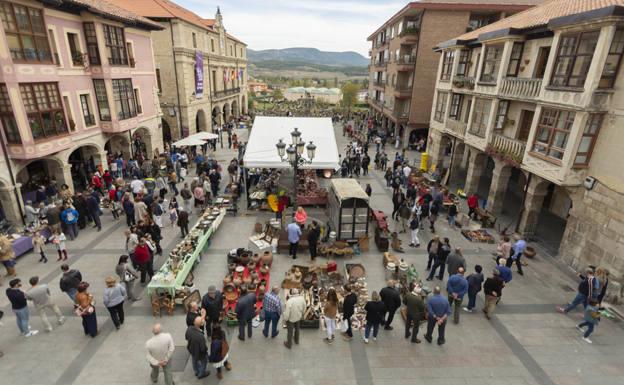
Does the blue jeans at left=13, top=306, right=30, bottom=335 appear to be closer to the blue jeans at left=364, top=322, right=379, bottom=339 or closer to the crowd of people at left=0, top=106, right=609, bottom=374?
the crowd of people at left=0, top=106, right=609, bottom=374

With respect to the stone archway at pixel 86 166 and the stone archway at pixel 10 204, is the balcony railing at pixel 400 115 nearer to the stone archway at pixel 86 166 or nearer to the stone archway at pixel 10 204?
the stone archway at pixel 86 166

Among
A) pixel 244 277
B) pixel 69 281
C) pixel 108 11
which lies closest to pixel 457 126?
pixel 244 277

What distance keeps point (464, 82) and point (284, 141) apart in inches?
461

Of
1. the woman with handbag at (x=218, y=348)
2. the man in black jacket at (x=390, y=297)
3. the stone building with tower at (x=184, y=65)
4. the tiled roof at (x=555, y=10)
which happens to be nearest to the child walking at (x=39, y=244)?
the woman with handbag at (x=218, y=348)

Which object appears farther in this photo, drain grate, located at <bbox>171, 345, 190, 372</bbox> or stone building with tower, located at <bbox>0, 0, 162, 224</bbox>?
stone building with tower, located at <bbox>0, 0, 162, 224</bbox>

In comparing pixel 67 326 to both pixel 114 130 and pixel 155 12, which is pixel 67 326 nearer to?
pixel 114 130

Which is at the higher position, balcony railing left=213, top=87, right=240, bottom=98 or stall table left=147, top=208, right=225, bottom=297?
balcony railing left=213, top=87, right=240, bottom=98

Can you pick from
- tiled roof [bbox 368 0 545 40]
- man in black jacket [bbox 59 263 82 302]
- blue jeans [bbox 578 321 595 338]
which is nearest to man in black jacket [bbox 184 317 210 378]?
man in black jacket [bbox 59 263 82 302]

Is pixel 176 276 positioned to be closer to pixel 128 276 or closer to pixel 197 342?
pixel 128 276

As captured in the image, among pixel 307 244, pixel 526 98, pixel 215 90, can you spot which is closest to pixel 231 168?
pixel 307 244

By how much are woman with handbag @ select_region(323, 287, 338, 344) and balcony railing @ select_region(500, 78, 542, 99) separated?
1274cm

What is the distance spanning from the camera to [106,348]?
823 cm

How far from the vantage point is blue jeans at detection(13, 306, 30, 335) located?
816 cm

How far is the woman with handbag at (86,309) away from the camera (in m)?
7.99
